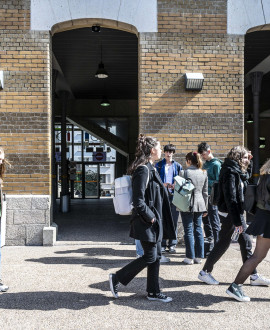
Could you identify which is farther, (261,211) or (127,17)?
(127,17)

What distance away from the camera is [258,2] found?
830 centimetres

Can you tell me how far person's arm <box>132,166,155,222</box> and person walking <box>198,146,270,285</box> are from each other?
3.55 feet

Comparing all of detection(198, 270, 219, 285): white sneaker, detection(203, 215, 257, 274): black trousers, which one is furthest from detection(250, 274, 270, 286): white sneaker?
detection(198, 270, 219, 285): white sneaker

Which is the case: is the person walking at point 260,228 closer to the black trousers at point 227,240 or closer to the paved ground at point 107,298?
the paved ground at point 107,298

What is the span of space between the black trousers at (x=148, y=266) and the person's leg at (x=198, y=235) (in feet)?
6.24

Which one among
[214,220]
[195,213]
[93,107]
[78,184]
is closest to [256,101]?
[93,107]

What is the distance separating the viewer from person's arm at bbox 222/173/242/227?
4.73 metres

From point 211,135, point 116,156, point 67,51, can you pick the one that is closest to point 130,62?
point 67,51

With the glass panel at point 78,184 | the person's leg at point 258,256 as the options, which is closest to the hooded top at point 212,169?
the person's leg at point 258,256

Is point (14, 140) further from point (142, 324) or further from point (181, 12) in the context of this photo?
point (142, 324)

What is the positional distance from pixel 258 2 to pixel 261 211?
5641 millimetres

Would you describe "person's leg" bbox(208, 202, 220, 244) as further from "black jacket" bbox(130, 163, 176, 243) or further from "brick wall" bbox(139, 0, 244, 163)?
"black jacket" bbox(130, 163, 176, 243)

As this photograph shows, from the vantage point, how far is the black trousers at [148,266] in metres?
4.41

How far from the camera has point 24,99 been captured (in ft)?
26.4
